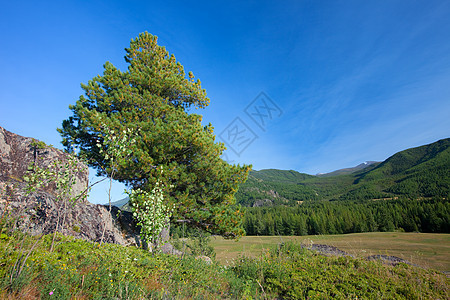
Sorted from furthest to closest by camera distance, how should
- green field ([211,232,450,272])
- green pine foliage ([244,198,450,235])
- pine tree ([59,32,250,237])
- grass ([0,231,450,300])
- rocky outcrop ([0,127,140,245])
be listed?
green pine foliage ([244,198,450,235]), green field ([211,232,450,272]), pine tree ([59,32,250,237]), rocky outcrop ([0,127,140,245]), grass ([0,231,450,300])

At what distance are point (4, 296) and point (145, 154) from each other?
18.0 ft

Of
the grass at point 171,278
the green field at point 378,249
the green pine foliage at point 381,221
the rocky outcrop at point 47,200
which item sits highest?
the rocky outcrop at point 47,200

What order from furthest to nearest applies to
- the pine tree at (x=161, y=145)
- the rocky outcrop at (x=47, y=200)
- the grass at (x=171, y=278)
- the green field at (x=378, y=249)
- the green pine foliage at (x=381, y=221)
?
the green pine foliage at (x=381, y=221) → the green field at (x=378, y=249) → the pine tree at (x=161, y=145) → the rocky outcrop at (x=47, y=200) → the grass at (x=171, y=278)

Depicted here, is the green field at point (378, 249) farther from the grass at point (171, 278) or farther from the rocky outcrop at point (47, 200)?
the rocky outcrop at point (47, 200)

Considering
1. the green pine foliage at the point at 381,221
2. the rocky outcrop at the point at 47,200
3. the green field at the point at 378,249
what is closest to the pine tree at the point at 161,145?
the rocky outcrop at the point at 47,200

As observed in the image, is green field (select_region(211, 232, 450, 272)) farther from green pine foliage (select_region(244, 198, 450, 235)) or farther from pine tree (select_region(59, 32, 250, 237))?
green pine foliage (select_region(244, 198, 450, 235))

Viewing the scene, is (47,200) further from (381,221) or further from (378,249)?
(381,221)

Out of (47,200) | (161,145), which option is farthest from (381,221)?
(47,200)

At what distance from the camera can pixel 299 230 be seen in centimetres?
5850

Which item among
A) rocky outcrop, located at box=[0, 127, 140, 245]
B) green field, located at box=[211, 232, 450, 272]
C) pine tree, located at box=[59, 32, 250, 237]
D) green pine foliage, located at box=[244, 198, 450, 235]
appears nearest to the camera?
rocky outcrop, located at box=[0, 127, 140, 245]

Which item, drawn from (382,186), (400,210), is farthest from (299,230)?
(382,186)

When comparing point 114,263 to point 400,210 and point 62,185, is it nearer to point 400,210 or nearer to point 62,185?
point 62,185

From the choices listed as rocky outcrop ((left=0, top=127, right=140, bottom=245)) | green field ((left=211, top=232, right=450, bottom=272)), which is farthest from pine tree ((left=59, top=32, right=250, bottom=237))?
green field ((left=211, top=232, right=450, bottom=272))

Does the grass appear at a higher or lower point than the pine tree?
lower
